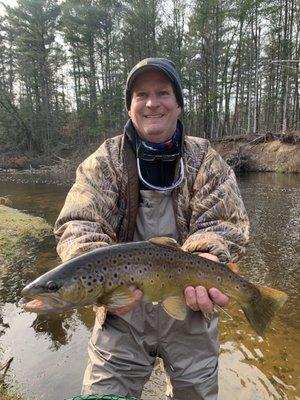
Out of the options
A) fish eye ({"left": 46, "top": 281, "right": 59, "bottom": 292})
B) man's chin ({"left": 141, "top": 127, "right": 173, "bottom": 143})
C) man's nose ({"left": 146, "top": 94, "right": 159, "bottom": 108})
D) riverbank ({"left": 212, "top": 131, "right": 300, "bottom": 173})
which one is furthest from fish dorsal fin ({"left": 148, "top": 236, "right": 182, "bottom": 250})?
riverbank ({"left": 212, "top": 131, "right": 300, "bottom": 173})

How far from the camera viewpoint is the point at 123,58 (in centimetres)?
4425

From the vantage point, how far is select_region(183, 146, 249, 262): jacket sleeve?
3.06 metres

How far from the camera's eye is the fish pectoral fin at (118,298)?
256 cm

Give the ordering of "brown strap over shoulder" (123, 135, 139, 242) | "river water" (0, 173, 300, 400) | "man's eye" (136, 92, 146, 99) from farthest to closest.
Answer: "river water" (0, 173, 300, 400) → "man's eye" (136, 92, 146, 99) → "brown strap over shoulder" (123, 135, 139, 242)

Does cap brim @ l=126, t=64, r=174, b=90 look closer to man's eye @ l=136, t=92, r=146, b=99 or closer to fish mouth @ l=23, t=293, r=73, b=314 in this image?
man's eye @ l=136, t=92, r=146, b=99

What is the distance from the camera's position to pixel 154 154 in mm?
3256

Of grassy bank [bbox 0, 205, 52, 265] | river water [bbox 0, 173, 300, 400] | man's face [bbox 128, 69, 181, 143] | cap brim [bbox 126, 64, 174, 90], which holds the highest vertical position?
cap brim [bbox 126, 64, 174, 90]

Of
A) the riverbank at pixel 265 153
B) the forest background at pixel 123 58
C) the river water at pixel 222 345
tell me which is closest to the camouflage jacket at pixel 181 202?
the river water at pixel 222 345

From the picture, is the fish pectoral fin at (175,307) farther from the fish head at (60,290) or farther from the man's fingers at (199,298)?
the fish head at (60,290)

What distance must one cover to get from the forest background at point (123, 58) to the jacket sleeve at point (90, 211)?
31.3 metres

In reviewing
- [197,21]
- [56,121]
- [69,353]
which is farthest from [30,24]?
[69,353]

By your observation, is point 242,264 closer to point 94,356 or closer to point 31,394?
point 31,394

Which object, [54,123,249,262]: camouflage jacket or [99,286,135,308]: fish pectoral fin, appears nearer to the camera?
[99,286,135,308]: fish pectoral fin

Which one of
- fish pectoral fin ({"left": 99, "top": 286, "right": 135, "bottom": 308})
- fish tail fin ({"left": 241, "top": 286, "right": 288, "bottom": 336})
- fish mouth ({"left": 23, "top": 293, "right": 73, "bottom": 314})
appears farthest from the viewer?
fish tail fin ({"left": 241, "top": 286, "right": 288, "bottom": 336})
